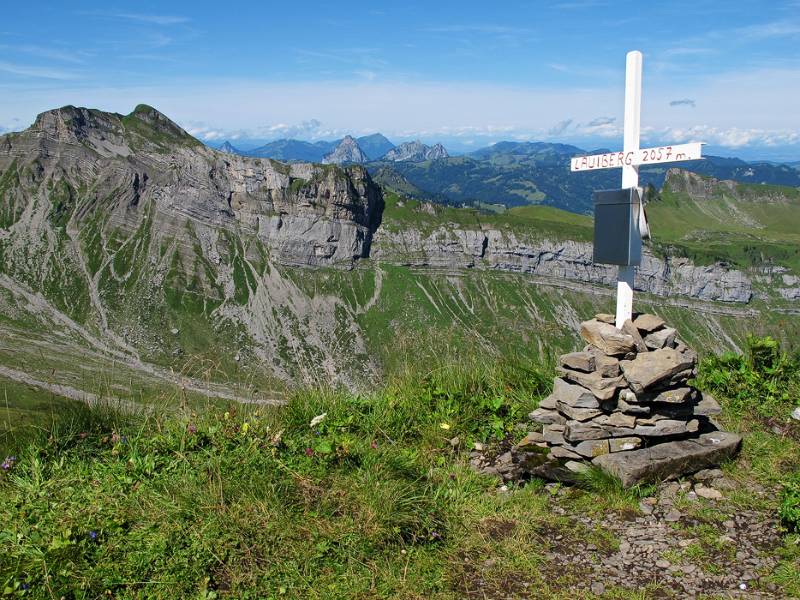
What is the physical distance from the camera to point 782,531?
5.85 metres

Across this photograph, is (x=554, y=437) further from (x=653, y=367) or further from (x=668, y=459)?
(x=653, y=367)

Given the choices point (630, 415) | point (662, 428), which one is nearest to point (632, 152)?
point (630, 415)

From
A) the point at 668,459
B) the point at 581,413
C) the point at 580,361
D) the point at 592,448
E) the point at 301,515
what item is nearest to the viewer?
the point at 301,515

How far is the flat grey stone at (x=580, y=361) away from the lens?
7.55 metres

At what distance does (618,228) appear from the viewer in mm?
7867

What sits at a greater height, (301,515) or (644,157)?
(644,157)

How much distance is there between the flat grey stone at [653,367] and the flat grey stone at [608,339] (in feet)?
0.62

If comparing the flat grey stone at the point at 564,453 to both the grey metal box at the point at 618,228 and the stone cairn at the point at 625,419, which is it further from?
the grey metal box at the point at 618,228

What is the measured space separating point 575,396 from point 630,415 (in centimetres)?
71

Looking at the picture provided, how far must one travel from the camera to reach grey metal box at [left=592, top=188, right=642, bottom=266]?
25.2ft

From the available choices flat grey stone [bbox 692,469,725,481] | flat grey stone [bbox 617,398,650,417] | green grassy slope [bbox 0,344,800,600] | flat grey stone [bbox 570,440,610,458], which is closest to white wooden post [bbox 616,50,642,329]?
flat grey stone [bbox 617,398,650,417]

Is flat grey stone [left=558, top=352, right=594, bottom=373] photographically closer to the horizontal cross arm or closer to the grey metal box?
the grey metal box

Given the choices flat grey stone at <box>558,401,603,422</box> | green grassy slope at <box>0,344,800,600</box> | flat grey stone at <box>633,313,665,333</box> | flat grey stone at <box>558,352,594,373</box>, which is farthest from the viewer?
flat grey stone at <box>633,313,665,333</box>

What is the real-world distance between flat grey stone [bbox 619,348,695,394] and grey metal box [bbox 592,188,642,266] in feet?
3.98
